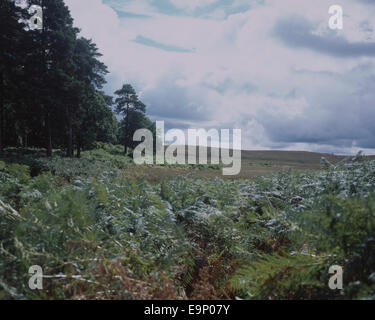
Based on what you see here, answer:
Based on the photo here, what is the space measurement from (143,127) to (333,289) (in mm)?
57154

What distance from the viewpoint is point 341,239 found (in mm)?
1583

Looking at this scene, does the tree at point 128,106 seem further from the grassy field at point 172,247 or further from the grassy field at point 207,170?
the grassy field at point 172,247

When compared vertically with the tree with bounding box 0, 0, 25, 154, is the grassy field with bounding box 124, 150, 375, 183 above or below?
below

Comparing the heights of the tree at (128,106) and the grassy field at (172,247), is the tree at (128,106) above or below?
above

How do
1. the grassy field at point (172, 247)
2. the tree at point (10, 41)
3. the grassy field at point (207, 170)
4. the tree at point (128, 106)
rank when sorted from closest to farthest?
the grassy field at point (172, 247) < the grassy field at point (207, 170) < the tree at point (10, 41) < the tree at point (128, 106)

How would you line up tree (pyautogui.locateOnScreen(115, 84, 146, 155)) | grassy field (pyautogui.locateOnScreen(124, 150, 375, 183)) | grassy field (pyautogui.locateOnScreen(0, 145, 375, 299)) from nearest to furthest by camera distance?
grassy field (pyautogui.locateOnScreen(0, 145, 375, 299))
grassy field (pyautogui.locateOnScreen(124, 150, 375, 183))
tree (pyautogui.locateOnScreen(115, 84, 146, 155))

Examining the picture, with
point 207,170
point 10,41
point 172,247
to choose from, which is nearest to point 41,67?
point 10,41

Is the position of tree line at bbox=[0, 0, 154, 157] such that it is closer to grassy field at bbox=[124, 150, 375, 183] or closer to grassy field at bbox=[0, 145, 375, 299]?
grassy field at bbox=[124, 150, 375, 183]

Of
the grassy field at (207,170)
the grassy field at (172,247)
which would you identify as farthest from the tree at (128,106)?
the grassy field at (172,247)

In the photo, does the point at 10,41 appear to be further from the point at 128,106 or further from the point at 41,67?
the point at 128,106

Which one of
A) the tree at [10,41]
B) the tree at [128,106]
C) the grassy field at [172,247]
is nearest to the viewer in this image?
the grassy field at [172,247]

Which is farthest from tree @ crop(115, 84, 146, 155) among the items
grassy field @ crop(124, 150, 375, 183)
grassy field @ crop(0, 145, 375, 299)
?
grassy field @ crop(0, 145, 375, 299)
